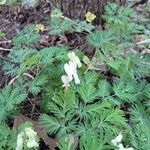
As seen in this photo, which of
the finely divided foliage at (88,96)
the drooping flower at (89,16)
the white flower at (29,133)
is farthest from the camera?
the drooping flower at (89,16)

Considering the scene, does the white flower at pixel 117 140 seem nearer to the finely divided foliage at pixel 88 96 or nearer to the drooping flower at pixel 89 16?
the finely divided foliage at pixel 88 96

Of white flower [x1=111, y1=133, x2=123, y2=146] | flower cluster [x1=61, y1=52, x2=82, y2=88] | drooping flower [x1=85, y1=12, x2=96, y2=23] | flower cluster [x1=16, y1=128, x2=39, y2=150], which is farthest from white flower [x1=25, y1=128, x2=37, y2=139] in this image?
drooping flower [x1=85, y1=12, x2=96, y2=23]

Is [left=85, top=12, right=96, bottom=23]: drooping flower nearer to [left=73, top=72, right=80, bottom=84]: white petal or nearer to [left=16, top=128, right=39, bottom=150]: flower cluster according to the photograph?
[left=73, top=72, right=80, bottom=84]: white petal

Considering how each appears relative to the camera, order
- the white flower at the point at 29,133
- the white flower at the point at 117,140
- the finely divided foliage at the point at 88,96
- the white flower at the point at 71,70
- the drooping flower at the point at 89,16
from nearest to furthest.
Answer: the white flower at the point at 29,133 < the white flower at the point at 117,140 < the finely divided foliage at the point at 88,96 < the white flower at the point at 71,70 < the drooping flower at the point at 89,16

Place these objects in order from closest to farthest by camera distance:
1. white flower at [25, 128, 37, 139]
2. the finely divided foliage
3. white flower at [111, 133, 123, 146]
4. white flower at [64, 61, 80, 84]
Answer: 1. white flower at [25, 128, 37, 139]
2. white flower at [111, 133, 123, 146]
3. the finely divided foliage
4. white flower at [64, 61, 80, 84]

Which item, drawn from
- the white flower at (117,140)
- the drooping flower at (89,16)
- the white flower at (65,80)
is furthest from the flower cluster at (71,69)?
the drooping flower at (89,16)

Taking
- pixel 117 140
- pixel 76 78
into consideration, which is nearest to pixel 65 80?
pixel 76 78

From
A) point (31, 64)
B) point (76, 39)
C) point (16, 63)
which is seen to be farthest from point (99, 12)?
point (31, 64)

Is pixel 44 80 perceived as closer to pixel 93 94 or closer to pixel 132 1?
pixel 93 94

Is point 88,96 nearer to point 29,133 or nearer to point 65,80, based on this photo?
point 65,80
